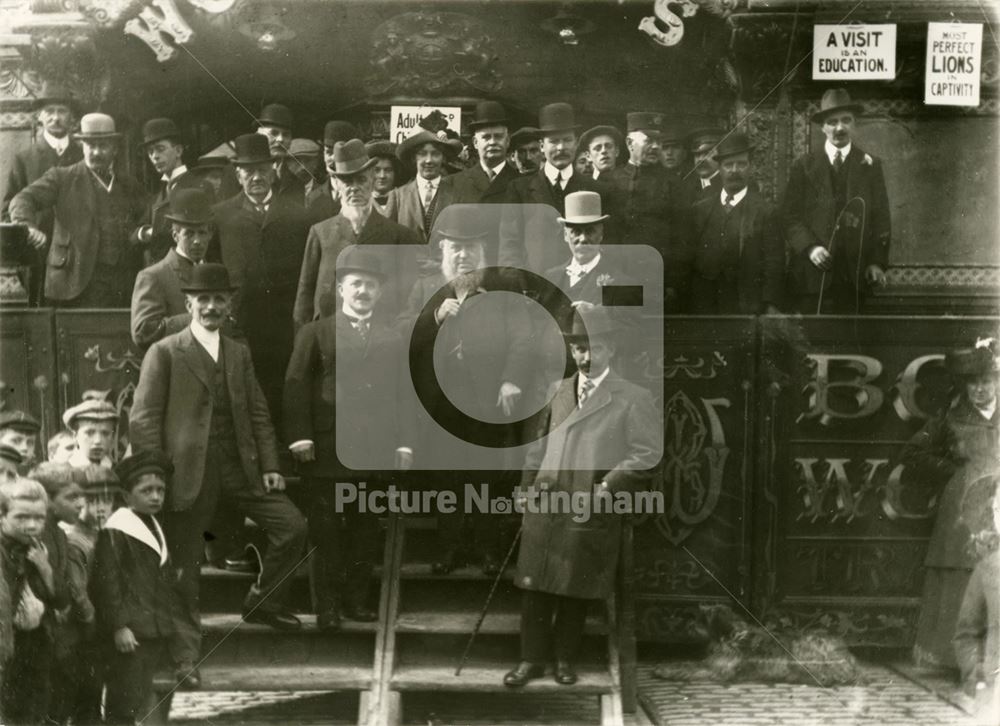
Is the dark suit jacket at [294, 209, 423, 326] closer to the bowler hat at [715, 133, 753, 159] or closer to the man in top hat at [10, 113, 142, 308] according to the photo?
the man in top hat at [10, 113, 142, 308]

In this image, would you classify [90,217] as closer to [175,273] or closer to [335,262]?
[175,273]

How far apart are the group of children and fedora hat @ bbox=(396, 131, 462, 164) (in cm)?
165

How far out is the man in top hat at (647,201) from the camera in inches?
195

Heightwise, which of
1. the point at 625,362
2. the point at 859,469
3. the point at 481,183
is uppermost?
the point at 481,183

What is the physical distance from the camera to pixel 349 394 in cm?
492

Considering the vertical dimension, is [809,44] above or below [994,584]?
above

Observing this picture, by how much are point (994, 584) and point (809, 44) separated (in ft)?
8.17

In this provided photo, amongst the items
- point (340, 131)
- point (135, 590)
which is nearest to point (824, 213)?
point (340, 131)

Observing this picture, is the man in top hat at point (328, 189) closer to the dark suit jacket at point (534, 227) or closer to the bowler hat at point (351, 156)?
the bowler hat at point (351, 156)

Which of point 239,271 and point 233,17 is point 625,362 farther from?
point 233,17

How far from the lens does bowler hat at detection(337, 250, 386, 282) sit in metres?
4.92

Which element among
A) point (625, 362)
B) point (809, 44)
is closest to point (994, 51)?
point (809, 44)

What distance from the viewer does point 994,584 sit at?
5129 mm

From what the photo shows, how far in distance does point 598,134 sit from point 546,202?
36cm
